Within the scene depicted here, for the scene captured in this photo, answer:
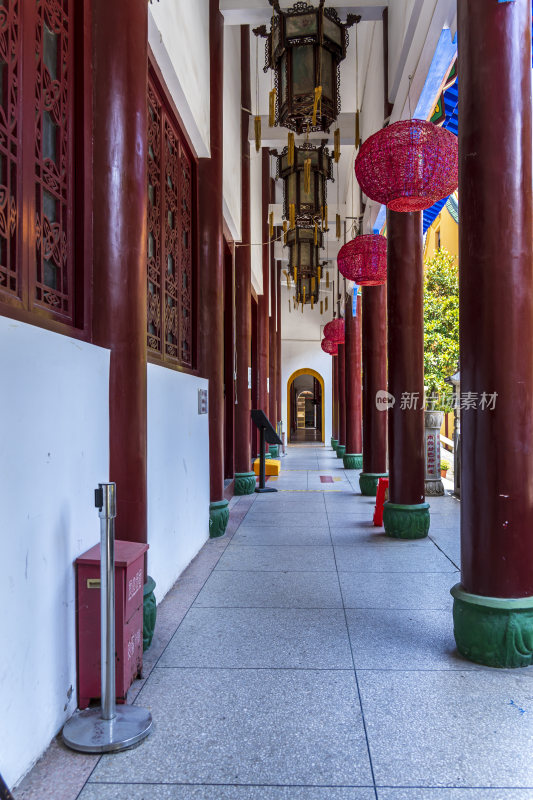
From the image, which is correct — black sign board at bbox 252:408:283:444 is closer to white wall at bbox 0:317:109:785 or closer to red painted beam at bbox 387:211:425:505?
red painted beam at bbox 387:211:425:505

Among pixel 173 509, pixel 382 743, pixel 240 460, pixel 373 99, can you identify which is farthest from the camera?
pixel 240 460

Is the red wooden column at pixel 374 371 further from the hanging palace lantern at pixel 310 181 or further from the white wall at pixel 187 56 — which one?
the white wall at pixel 187 56

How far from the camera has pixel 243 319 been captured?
9.73m

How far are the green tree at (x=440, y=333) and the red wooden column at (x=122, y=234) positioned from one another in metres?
A: 10.0

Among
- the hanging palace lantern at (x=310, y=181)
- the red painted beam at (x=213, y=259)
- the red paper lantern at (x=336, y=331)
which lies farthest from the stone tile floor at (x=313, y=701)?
the red paper lantern at (x=336, y=331)

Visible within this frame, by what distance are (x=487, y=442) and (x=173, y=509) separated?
7.75 ft

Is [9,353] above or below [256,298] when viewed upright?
below

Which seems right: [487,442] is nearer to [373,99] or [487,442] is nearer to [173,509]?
[173,509]

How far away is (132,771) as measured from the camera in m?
2.21

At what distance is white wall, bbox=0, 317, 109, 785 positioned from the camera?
2.09 meters

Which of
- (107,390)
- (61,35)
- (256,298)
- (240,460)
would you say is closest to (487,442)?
(107,390)

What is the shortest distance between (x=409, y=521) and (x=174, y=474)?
270 centimetres

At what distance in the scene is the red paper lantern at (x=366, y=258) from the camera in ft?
22.4

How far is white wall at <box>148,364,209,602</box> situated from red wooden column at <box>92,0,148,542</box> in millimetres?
694
